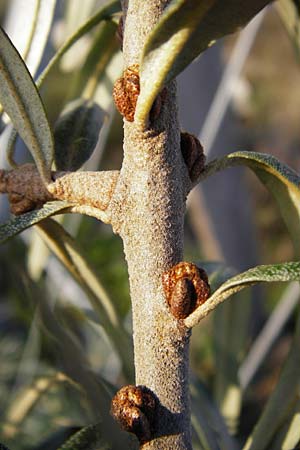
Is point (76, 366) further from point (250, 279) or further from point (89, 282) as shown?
point (250, 279)

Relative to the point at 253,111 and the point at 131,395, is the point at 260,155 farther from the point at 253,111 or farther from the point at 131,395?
the point at 253,111

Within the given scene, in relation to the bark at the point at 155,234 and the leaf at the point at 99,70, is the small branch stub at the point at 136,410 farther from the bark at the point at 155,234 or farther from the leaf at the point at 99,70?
the leaf at the point at 99,70

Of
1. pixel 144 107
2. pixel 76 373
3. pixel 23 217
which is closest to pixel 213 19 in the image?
pixel 144 107

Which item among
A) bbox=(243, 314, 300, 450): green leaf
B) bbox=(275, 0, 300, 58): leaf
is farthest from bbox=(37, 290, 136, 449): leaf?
bbox=(275, 0, 300, 58): leaf

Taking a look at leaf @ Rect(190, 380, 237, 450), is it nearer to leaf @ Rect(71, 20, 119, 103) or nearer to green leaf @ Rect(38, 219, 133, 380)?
green leaf @ Rect(38, 219, 133, 380)

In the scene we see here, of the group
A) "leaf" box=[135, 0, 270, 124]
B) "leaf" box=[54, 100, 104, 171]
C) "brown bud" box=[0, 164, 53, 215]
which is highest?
"leaf" box=[135, 0, 270, 124]

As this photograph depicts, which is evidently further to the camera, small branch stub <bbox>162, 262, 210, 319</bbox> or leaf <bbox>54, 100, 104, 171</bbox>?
leaf <bbox>54, 100, 104, 171</bbox>

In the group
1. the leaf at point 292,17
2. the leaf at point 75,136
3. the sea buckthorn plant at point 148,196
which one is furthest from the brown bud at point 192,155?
the leaf at point 292,17

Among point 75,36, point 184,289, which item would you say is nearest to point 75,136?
point 75,36
